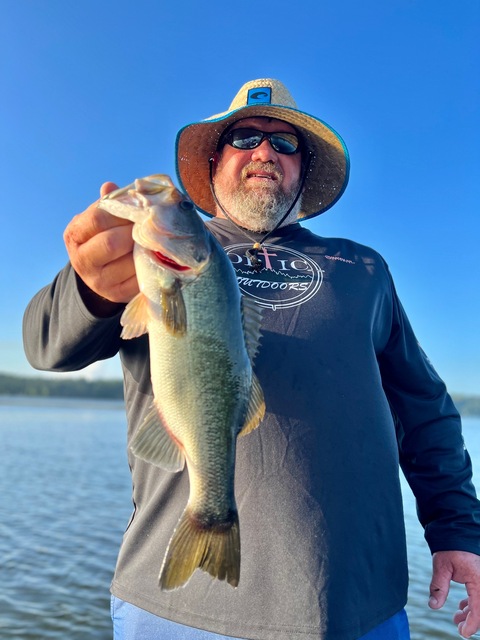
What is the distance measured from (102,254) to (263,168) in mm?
1952

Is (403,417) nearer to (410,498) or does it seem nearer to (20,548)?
(20,548)

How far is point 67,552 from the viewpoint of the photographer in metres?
9.46

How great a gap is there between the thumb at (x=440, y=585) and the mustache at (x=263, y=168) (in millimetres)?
2765

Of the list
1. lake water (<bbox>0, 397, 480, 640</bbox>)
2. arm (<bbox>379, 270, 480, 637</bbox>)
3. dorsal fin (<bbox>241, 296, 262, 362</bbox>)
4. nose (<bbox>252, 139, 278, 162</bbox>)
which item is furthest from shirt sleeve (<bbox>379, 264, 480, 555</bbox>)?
lake water (<bbox>0, 397, 480, 640</bbox>)

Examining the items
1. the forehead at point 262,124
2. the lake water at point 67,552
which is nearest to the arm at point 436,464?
the forehead at point 262,124

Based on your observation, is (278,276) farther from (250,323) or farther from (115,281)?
(115,281)

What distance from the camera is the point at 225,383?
2.19 meters

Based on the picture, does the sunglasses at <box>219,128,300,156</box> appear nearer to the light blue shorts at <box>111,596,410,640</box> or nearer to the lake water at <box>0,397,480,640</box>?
the light blue shorts at <box>111,596,410,640</box>

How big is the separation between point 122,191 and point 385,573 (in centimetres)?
220

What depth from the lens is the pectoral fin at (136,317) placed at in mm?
2174

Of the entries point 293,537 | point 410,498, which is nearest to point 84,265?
point 293,537

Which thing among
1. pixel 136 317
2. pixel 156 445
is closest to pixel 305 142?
pixel 136 317

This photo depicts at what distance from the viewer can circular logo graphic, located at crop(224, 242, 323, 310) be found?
301 cm

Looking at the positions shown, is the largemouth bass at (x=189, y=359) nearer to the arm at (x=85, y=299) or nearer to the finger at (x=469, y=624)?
the arm at (x=85, y=299)
